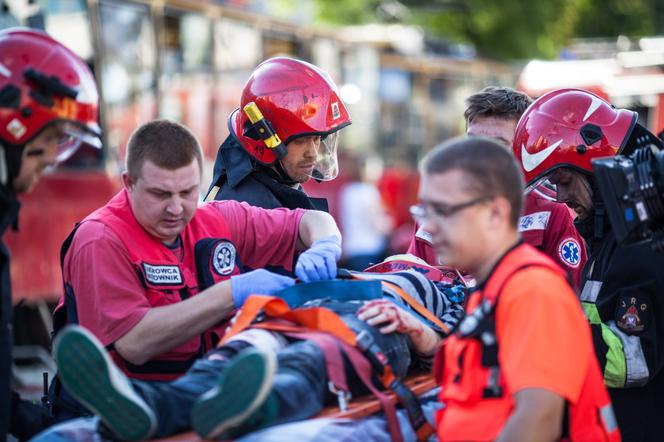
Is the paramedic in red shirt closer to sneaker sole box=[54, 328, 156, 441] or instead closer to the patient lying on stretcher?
the patient lying on stretcher

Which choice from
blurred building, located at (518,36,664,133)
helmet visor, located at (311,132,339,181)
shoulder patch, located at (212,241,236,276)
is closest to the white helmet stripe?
helmet visor, located at (311,132,339,181)

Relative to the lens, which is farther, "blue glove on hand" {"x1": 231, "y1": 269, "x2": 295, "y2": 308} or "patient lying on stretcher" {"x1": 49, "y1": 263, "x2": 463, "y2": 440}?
"blue glove on hand" {"x1": 231, "y1": 269, "x2": 295, "y2": 308}

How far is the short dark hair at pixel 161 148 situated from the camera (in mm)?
3777

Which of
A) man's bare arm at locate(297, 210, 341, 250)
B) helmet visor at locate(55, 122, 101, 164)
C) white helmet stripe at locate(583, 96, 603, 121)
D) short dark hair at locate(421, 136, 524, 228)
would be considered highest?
white helmet stripe at locate(583, 96, 603, 121)

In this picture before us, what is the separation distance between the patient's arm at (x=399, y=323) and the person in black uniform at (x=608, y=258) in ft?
2.27

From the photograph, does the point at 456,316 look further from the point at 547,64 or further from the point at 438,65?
the point at 438,65

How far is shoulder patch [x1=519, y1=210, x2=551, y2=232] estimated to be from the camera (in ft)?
14.9

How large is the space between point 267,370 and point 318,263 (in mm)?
1251

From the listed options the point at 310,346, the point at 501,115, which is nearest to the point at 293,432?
the point at 310,346

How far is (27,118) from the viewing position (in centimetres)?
315

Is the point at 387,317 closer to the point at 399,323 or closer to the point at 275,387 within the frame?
the point at 399,323

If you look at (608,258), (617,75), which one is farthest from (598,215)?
(617,75)

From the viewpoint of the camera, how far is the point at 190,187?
383 cm

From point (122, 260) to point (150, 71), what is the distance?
7.88 metres
